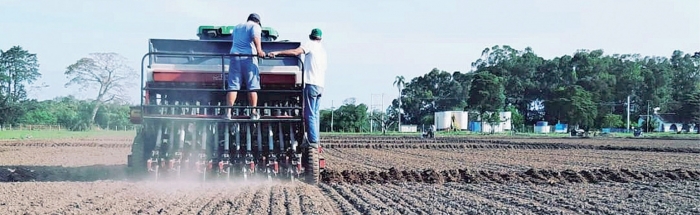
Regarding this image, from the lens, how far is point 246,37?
11.5 meters

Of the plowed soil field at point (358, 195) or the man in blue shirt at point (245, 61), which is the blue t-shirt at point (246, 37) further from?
the plowed soil field at point (358, 195)

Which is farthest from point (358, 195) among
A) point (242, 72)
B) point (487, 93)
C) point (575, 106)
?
point (487, 93)

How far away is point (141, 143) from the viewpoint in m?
11.8

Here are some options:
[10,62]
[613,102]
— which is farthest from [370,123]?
A: [10,62]

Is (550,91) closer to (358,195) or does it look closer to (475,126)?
(475,126)

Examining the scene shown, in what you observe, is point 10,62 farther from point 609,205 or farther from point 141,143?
point 609,205

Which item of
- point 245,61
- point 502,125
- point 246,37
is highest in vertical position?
point 246,37

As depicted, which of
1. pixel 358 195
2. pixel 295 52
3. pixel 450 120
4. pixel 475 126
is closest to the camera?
pixel 358 195

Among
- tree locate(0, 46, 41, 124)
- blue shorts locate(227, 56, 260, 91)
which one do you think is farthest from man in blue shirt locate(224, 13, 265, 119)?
tree locate(0, 46, 41, 124)

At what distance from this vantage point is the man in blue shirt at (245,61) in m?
11.4

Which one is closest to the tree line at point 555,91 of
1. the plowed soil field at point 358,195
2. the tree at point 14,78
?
the tree at point 14,78

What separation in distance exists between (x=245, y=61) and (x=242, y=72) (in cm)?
19

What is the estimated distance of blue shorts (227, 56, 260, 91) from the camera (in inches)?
452

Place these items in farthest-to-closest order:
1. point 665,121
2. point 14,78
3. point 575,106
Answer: point 665,121 → point 575,106 → point 14,78
